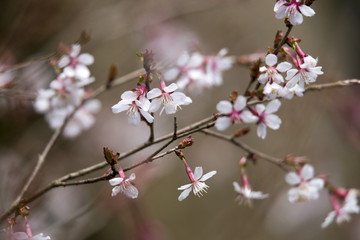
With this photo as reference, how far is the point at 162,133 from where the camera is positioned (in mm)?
3197

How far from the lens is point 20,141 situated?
275 cm

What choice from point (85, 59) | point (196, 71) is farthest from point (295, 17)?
point (85, 59)

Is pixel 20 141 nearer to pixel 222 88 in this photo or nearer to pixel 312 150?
pixel 222 88

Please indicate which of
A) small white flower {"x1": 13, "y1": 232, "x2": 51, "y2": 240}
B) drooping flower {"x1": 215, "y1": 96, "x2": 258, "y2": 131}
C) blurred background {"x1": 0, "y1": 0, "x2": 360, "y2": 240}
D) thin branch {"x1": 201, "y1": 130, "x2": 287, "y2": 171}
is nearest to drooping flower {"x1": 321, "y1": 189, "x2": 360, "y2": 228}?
thin branch {"x1": 201, "y1": 130, "x2": 287, "y2": 171}

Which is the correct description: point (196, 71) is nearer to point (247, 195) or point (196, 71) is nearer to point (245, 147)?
point (245, 147)

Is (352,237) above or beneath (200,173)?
beneath

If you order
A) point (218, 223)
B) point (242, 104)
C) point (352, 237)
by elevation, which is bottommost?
point (352, 237)

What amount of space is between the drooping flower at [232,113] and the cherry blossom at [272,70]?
0.09 metres

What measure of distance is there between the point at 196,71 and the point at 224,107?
1.86 ft

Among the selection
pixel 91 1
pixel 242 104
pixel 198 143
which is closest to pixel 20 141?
pixel 91 1

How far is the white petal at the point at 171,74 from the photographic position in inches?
68.8

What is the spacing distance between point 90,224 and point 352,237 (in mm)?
2690

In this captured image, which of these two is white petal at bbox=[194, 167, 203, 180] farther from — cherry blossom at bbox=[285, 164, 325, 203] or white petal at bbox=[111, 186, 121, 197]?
cherry blossom at bbox=[285, 164, 325, 203]

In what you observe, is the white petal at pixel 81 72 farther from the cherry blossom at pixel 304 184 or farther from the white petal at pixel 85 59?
the cherry blossom at pixel 304 184
